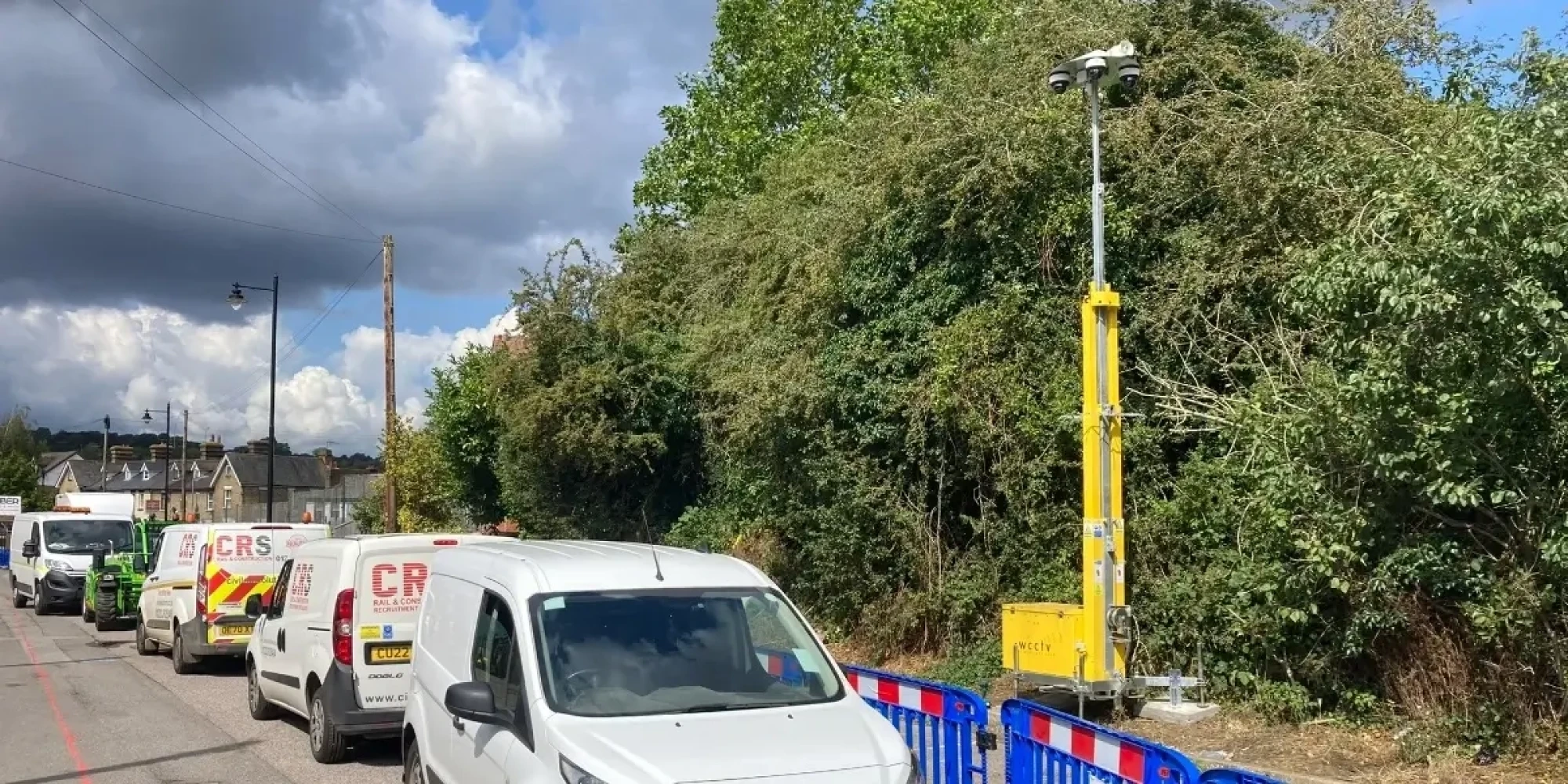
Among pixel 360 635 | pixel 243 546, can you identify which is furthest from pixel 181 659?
pixel 360 635

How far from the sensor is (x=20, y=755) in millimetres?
10391

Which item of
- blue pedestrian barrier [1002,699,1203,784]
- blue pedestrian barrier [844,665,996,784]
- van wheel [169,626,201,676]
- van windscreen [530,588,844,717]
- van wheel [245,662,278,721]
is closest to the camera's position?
blue pedestrian barrier [1002,699,1203,784]

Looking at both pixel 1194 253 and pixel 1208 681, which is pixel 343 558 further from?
pixel 1194 253

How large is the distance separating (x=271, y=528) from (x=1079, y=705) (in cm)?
1069

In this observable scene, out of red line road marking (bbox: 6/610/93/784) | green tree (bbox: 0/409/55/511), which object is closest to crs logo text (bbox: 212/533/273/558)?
red line road marking (bbox: 6/610/93/784)

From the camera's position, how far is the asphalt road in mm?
9500

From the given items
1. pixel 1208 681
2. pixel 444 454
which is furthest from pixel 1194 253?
pixel 444 454

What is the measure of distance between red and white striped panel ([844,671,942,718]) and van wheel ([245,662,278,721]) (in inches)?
270

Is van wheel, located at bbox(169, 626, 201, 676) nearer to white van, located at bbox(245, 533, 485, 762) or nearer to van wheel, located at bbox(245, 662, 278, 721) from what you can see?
van wheel, located at bbox(245, 662, 278, 721)

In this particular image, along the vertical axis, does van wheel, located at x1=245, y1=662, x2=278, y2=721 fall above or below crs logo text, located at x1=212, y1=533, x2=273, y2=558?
below

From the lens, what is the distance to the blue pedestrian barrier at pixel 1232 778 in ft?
14.2

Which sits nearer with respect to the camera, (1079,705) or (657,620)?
(657,620)

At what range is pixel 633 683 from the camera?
5680 mm

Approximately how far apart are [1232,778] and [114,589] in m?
24.0
